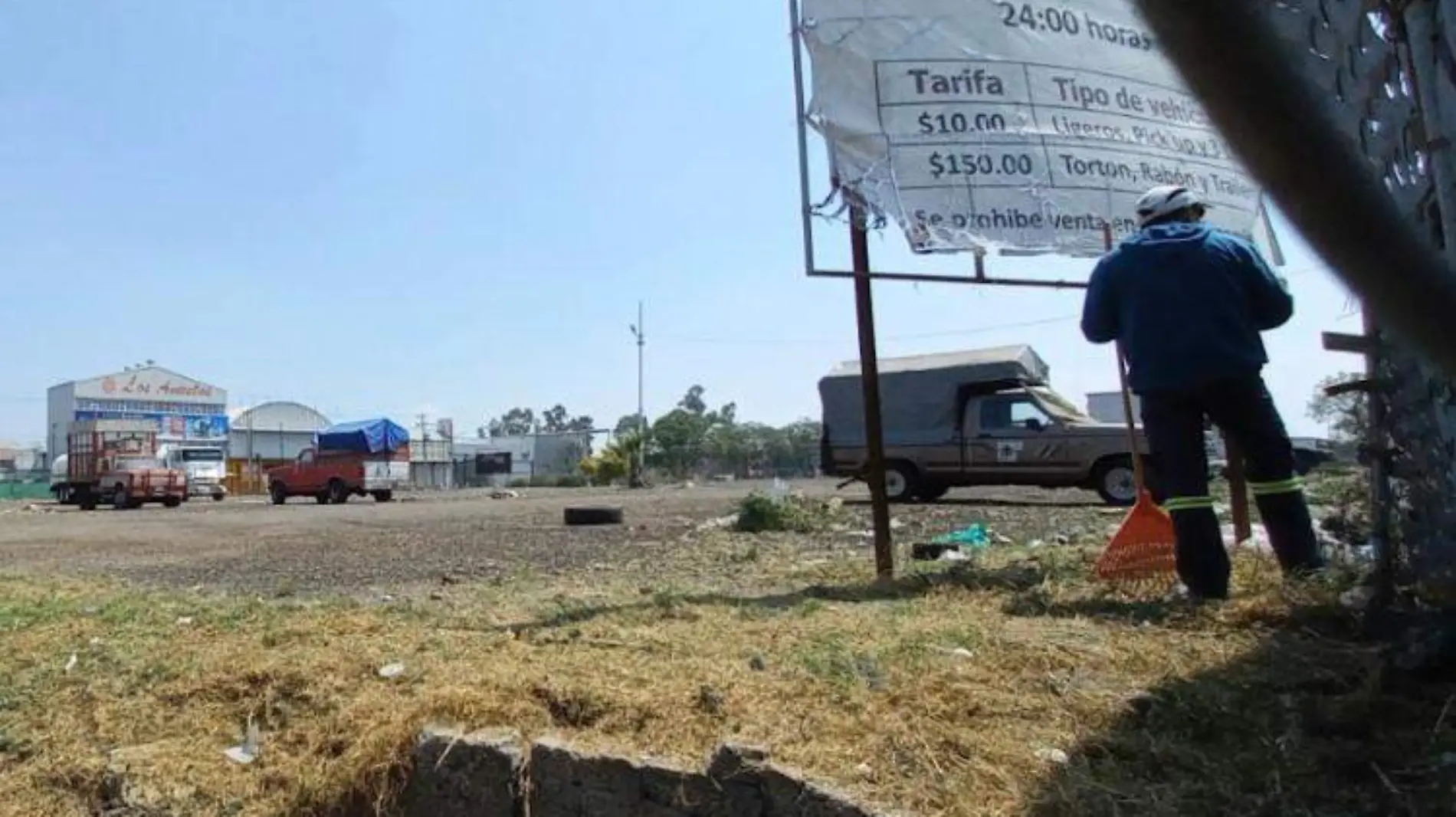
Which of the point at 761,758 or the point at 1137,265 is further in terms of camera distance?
the point at 1137,265

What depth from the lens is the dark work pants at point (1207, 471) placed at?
4227mm

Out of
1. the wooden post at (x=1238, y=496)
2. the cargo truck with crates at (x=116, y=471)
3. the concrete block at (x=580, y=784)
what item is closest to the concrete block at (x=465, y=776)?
the concrete block at (x=580, y=784)

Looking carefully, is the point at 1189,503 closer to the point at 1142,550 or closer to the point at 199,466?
the point at 1142,550

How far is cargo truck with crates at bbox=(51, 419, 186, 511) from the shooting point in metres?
33.9

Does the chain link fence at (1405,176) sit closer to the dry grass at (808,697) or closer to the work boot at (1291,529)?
the dry grass at (808,697)

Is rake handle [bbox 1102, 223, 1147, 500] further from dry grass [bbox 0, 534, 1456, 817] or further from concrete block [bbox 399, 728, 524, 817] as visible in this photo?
concrete block [bbox 399, 728, 524, 817]

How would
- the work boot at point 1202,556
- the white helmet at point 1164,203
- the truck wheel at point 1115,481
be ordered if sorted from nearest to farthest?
the work boot at point 1202,556 → the white helmet at point 1164,203 → the truck wheel at point 1115,481

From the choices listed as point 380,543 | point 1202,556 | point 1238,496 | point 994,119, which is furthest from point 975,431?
point 1202,556

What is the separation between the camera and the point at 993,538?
29.1 ft

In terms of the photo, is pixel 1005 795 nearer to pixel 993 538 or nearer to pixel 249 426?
pixel 993 538

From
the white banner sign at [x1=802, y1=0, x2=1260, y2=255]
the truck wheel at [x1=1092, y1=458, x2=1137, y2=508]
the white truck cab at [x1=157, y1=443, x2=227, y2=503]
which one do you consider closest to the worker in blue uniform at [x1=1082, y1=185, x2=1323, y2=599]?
the white banner sign at [x1=802, y1=0, x2=1260, y2=255]

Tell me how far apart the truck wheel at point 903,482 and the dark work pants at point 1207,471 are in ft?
46.7

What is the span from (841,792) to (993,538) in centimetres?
654

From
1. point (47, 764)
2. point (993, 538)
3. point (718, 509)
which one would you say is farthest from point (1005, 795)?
point (718, 509)
